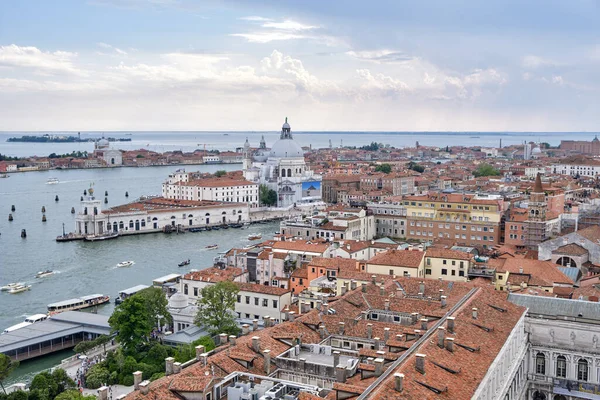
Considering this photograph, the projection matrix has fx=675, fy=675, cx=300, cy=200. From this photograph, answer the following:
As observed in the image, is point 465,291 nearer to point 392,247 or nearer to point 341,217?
point 392,247

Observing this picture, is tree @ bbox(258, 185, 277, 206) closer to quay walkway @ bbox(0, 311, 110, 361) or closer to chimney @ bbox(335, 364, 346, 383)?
quay walkway @ bbox(0, 311, 110, 361)

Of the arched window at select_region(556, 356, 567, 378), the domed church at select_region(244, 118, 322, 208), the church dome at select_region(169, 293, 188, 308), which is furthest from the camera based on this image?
the domed church at select_region(244, 118, 322, 208)

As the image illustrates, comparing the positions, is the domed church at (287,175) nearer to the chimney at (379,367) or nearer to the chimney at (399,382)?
the chimney at (379,367)

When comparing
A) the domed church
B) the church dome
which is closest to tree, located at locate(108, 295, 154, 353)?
the church dome

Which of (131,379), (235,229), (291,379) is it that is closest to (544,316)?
(291,379)

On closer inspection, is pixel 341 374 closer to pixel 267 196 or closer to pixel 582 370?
pixel 582 370
